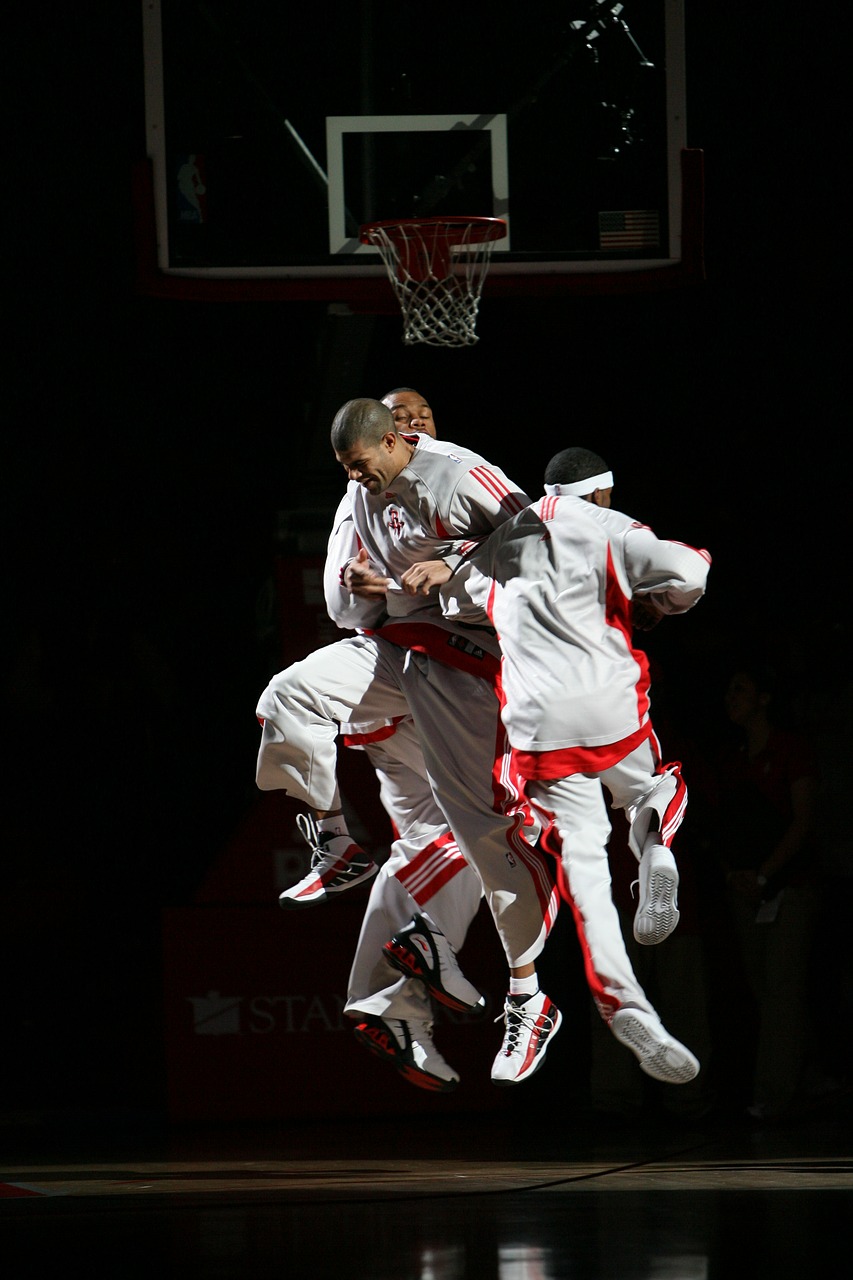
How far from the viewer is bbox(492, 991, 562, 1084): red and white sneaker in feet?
20.0

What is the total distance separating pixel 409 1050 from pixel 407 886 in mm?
588

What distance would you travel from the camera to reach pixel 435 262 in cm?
734

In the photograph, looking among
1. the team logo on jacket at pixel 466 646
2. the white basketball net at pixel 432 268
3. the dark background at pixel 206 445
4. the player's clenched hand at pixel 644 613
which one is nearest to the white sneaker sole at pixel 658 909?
the player's clenched hand at pixel 644 613

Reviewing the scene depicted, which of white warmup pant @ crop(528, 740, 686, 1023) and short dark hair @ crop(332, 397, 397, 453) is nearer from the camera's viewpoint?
white warmup pant @ crop(528, 740, 686, 1023)

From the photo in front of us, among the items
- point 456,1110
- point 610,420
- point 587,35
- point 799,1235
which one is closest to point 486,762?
point 799,1235

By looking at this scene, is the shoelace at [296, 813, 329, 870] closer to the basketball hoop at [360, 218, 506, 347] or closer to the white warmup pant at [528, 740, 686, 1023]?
the white warmup pant at [528, 740, 686, 1023]

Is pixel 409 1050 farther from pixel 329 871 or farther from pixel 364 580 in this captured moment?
pixel 364 580

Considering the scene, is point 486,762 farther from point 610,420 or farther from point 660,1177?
point 610,420

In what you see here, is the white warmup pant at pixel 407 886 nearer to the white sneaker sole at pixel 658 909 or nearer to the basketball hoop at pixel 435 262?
the white sneaker sole at pixel 658 909

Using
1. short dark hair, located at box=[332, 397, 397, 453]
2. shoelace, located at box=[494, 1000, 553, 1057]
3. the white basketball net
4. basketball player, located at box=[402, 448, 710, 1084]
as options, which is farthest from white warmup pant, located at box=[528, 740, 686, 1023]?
the white basketball net

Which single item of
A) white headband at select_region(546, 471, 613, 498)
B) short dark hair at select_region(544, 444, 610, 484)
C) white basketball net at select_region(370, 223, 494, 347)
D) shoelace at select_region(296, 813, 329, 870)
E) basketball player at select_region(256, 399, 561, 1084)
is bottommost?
shoelace at select_region(296, 813, 329, 870)

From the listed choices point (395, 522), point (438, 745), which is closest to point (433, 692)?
point (438, 745)

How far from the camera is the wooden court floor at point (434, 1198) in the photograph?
4879 millimetres

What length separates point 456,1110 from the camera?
27.2 ft
